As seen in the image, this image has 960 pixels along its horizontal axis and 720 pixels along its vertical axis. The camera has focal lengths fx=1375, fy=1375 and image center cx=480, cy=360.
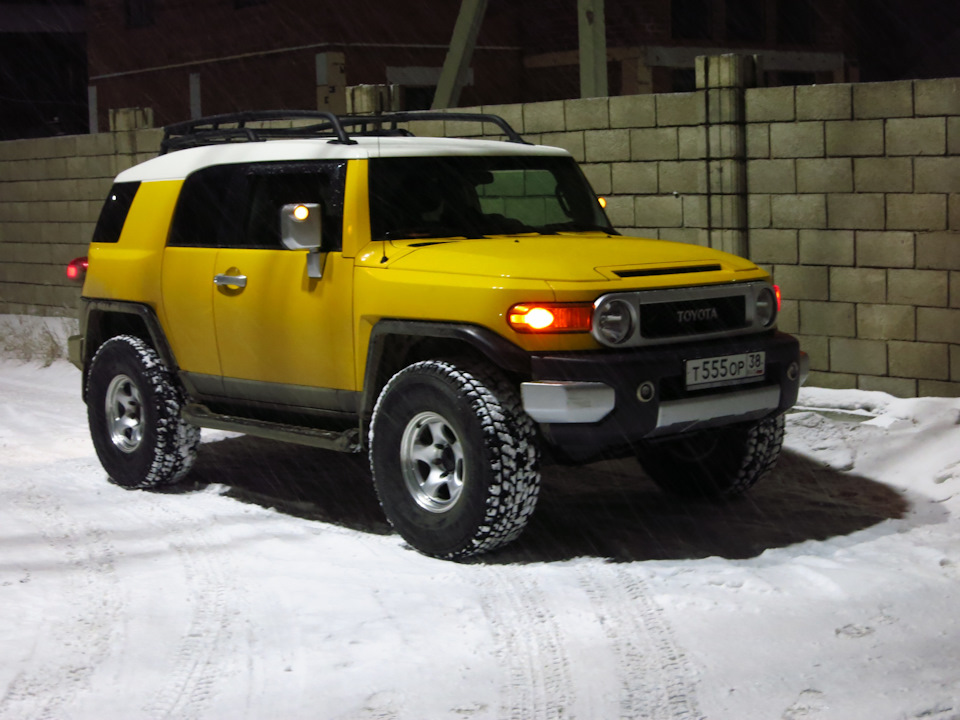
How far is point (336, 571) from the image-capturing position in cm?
593

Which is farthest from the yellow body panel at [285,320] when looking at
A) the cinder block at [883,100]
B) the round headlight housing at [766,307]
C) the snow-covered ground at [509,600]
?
the cinder block at [883,100]

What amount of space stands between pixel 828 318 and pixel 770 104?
146cm

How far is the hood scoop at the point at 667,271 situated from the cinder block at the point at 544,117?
4.23 m

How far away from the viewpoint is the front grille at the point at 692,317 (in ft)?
19.3

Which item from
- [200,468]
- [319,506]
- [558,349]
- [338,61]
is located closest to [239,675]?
[558,349]

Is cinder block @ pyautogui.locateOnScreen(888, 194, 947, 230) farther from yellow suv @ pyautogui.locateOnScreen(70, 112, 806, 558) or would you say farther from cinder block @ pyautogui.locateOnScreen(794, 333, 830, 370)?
yellow suv @ pyautogui.locateOnScreen(70, 112, 806, 558)

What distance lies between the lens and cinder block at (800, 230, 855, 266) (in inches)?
346

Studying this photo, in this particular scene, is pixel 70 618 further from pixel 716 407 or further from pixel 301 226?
pixel 716 407

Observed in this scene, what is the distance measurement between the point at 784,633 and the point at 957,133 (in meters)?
4.35

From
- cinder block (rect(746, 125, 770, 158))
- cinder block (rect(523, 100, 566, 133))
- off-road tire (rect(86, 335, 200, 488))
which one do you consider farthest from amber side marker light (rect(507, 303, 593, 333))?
cinder block (rect(523, 100, 566, 133))

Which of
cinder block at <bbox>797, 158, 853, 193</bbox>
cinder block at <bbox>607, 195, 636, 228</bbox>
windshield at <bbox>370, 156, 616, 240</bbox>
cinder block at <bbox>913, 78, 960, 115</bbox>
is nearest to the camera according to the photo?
windshield at <bbox>370, 156, 616, 240</bbox>

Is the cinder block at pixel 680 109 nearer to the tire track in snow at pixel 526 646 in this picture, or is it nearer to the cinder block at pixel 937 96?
the cinder block at pixel 937 96

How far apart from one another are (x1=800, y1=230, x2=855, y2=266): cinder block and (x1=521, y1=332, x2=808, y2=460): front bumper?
9.83 ft


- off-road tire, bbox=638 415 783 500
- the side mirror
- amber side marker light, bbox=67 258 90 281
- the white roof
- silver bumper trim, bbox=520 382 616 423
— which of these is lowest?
off-road tire, bbox=638 415 783 500
